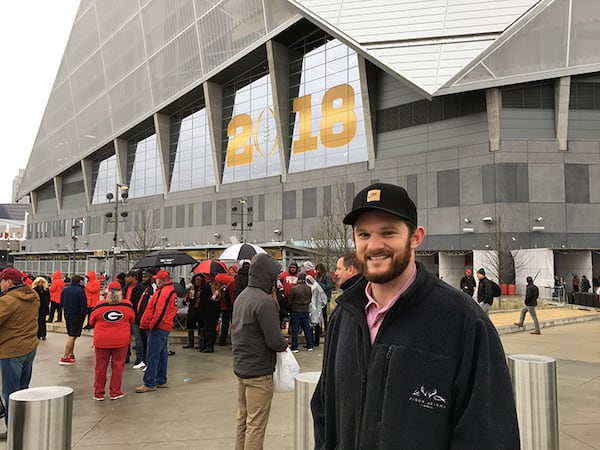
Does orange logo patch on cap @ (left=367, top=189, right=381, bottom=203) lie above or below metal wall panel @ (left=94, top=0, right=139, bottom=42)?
below

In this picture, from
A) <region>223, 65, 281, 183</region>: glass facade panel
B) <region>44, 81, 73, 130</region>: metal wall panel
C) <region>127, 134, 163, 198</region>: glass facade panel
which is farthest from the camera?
<region>44, 81, 73, 130</region>: metal wall panel

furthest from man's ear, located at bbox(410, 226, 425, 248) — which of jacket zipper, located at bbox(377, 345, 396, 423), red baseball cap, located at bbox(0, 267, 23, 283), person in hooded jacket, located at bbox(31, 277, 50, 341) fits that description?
person in hooded jacket, located at bbox(31, 277, 50, 341)

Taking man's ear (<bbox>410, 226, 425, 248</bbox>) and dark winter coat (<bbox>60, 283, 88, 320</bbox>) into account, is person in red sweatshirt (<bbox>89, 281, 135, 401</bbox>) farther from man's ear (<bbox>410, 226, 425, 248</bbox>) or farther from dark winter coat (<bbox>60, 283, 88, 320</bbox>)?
man's ear (<bbox>410, 226, 425, 248</bbox>)

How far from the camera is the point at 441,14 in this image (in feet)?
100

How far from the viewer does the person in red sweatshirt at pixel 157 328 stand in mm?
7622

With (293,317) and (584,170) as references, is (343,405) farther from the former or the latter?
(584,170)

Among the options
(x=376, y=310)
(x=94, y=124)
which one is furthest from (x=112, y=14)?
(x=376, y=310)

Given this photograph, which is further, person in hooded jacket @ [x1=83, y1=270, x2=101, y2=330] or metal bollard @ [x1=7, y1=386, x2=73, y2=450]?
person in hooded jacket @ [x1=83, y1=270, x2=101, y2=330]

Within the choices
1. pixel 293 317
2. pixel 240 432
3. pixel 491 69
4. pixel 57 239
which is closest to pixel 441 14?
pixel 491 69

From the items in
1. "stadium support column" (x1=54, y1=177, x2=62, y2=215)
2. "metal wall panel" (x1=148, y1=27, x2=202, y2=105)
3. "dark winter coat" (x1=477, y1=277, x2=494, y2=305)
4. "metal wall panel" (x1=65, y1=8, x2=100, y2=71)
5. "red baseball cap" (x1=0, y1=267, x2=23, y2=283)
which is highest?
"metal wall panel" (x1=65, y1=8, x2=100, y2=71)

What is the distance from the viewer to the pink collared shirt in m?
2.07

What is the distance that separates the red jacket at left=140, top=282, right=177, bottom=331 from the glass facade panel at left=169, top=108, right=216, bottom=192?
38.5m

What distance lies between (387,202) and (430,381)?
0.77m

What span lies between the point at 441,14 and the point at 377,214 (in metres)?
32.9
